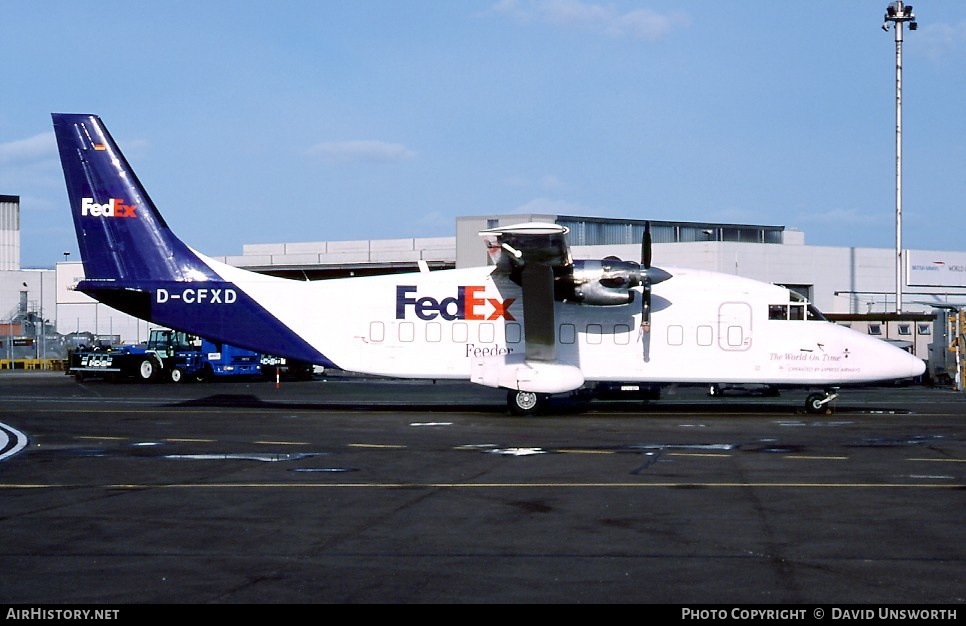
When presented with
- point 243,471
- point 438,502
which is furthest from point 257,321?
point 438,502

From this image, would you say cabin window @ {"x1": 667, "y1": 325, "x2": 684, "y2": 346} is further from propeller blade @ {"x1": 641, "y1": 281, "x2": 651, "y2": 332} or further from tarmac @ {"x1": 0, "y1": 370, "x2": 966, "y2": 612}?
tarmac @ {"x1": 0, "y1": 370, "x2": 966, "y2": 612}

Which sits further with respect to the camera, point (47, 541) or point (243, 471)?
point (243, 471)

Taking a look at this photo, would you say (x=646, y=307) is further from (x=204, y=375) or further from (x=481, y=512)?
(x=204, y=375)

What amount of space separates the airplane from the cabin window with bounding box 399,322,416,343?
0.05m

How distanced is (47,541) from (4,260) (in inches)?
3821

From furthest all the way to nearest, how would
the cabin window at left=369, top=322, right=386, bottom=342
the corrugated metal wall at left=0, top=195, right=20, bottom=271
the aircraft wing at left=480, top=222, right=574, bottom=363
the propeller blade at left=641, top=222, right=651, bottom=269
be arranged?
the corrugated metal wall at left=0, top=195, right=20, bottom=271 < the cabin window at left=369, top=322, right=386, bottom=342 < the propeller blade at left=641, top=222, right=651, bottom=269 < the aircraft wing at left=480, top=222, right=574, bottom=363

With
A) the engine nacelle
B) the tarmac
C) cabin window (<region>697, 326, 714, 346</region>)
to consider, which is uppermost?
the engine nacelle

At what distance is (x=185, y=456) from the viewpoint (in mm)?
16859

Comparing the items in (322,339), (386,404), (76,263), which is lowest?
(386,404)

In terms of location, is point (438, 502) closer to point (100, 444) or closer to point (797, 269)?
point (100, 444)

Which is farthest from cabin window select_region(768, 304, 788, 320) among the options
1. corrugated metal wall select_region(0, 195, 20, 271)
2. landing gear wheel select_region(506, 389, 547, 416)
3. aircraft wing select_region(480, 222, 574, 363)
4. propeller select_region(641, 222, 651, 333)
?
corrugated metal wall select_region(0, 195, 20, 271)

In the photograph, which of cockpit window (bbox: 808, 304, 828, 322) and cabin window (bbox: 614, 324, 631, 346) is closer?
cabin window (bbox: 614, 324, 631, 346)

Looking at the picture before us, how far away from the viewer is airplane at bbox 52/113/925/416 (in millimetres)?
25922

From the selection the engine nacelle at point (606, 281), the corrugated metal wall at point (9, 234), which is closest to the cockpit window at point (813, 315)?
the engine nacelle at point (606, 281)
